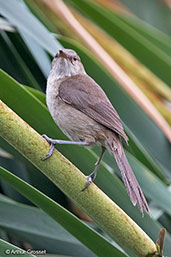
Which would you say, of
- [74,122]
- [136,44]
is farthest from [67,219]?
[136,44]

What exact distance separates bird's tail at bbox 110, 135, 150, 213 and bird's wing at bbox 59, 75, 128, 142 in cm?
6

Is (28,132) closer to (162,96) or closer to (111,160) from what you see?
(111,160)

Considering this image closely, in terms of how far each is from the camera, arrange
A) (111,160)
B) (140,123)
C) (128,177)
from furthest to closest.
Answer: (140,123)
(111,160)
(128,177)

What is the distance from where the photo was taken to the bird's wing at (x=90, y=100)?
1.82 metres

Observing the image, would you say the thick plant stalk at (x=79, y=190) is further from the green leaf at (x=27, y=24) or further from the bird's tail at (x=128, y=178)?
the green leaf at (x=27, y=24)

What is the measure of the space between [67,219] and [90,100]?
68 centimetres

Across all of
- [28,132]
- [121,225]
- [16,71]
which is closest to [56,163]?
[28,132]

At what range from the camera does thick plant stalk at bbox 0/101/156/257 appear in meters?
1.18

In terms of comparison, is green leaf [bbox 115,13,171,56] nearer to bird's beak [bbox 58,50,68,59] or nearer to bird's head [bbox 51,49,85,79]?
bird's head [bbox 51,49,85,79]

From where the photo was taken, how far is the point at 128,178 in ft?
5.12

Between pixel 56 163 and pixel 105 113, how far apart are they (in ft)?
2.20

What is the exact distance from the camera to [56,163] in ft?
3.99

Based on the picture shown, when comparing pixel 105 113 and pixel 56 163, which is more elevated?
pixel 56 163

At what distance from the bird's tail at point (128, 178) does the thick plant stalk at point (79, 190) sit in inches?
8.1
